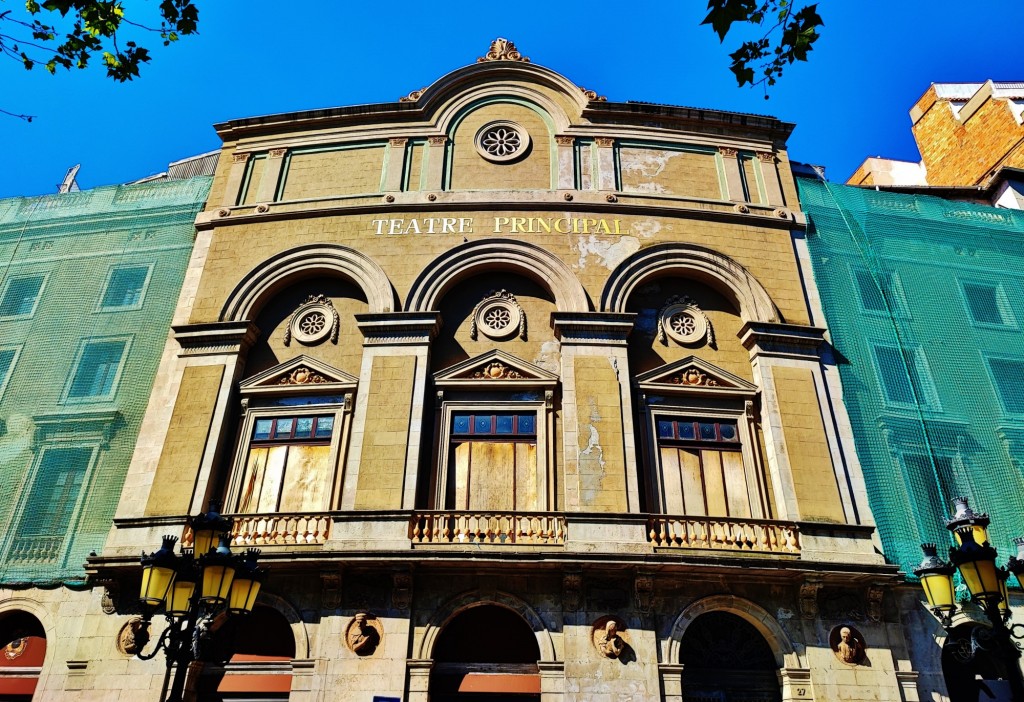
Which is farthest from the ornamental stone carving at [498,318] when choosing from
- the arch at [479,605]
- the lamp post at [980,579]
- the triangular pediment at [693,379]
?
the lamp post at [980,579]

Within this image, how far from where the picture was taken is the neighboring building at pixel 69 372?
14.8 meters

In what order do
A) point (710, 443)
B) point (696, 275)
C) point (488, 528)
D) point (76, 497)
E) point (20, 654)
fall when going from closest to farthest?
1. point (488, 528)
2. point (20, 654)
3. point (76, 497)
4. point (710, 443)
5. point (696, 275)

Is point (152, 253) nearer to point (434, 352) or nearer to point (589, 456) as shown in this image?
point (434, 352)

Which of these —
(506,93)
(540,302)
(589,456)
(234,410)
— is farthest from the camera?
(506,93)

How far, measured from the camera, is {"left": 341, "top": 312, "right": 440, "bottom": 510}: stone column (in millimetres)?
14914

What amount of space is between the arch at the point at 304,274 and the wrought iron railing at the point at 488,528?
550 centimetres

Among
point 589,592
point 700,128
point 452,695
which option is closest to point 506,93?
point 700,128

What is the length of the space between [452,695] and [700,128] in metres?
15.5

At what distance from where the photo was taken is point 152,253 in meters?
19.5

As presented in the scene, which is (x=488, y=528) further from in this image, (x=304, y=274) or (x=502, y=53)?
(x=502, y=53)

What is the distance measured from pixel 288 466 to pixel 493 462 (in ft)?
14.4

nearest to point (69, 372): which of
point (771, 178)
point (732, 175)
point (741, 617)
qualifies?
point (741, 617)

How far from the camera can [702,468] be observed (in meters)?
16.0

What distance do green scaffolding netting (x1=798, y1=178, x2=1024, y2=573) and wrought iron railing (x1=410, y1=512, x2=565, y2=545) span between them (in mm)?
6782
